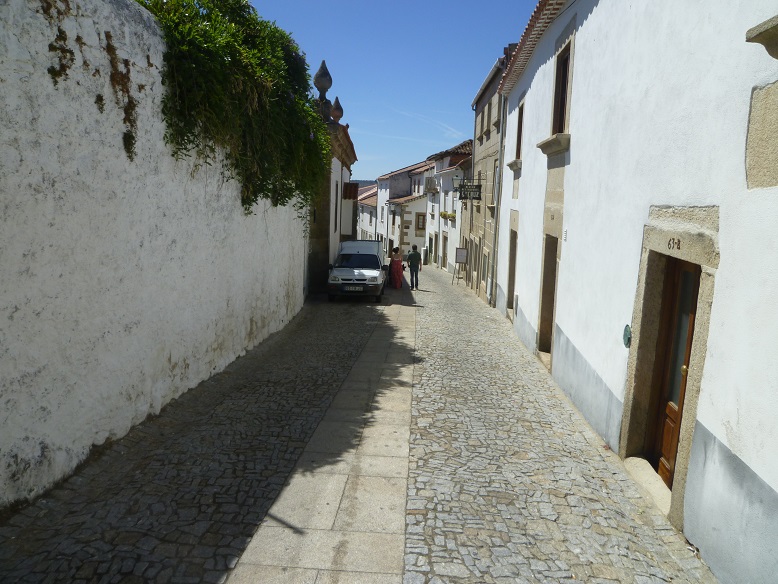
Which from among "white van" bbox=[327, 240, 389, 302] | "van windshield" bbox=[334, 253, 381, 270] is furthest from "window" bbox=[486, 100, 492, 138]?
"van windshield" bbox=[334, 253, 381, 270]

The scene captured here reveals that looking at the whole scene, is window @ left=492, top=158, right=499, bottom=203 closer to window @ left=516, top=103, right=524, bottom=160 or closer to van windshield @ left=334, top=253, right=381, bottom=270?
window @ left=516, top=103, right=524, bottom=160

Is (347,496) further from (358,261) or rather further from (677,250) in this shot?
(358,261)

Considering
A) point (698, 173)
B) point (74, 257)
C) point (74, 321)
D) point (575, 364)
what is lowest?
point (575, 364)

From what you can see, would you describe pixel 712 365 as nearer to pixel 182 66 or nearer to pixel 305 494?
pixel 305 494

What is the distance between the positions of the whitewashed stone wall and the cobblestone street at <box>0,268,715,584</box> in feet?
1.28

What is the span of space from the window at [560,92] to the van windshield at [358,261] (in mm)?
8238

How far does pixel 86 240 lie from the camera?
15.6ft

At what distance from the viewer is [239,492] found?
15.4 feet

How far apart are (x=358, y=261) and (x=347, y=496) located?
12578 mm

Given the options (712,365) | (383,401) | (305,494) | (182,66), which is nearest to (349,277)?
(383,401)

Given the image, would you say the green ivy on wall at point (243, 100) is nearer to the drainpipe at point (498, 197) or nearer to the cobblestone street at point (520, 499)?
the cobblestone street at point (520, 499)

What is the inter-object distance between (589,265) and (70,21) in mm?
5387

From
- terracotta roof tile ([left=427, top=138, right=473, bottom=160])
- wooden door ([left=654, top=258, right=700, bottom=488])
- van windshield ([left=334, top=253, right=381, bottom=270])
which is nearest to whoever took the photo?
wooden door ([left=654, top=258, right=700, bottom=488])

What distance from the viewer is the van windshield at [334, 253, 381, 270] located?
16.8 meters
